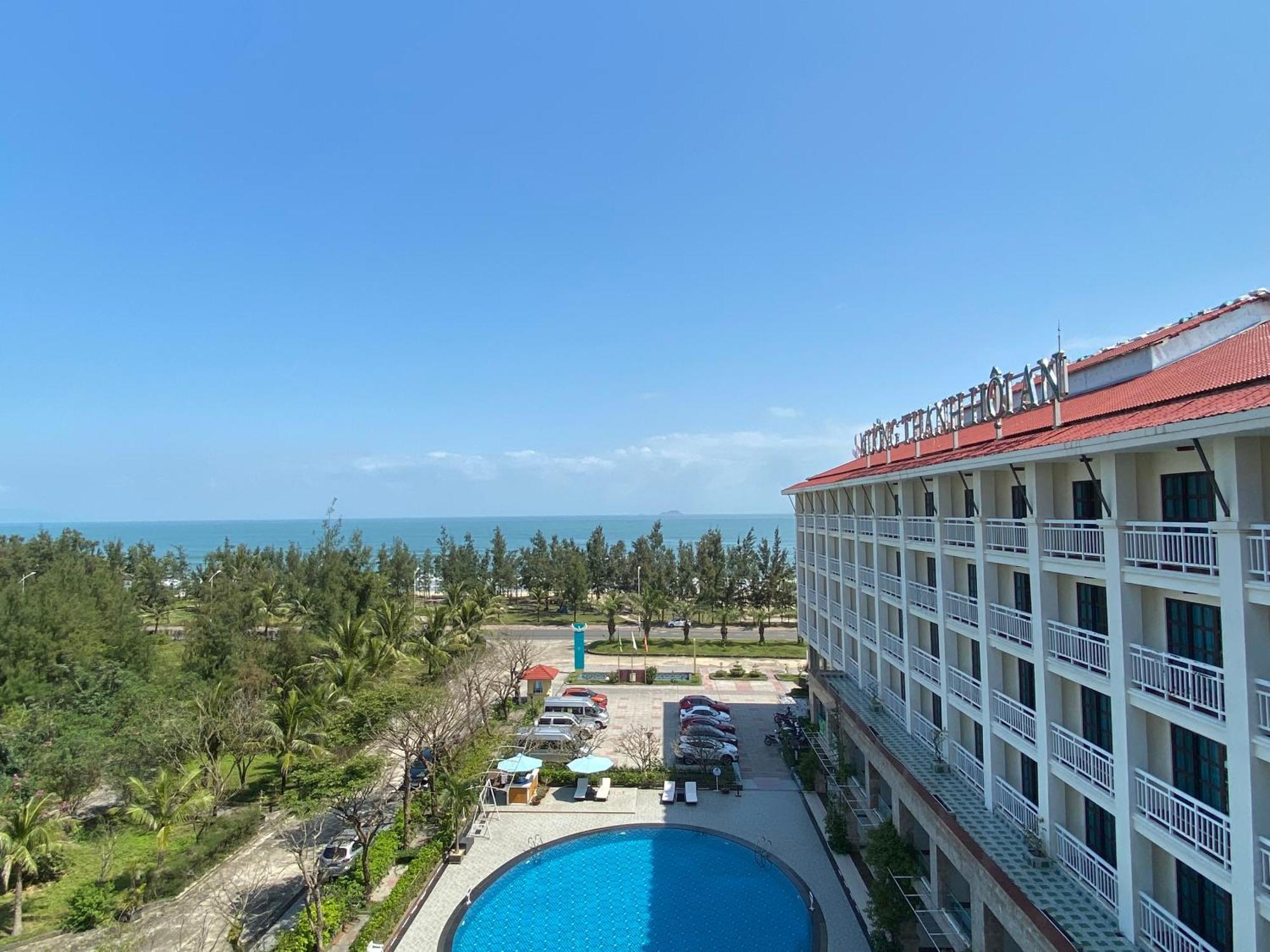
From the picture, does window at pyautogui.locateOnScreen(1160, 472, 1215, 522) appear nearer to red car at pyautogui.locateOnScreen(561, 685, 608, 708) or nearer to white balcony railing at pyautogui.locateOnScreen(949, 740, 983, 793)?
white balcony railing at pyautogui.locateOnScreen(949, 740, 983, 793)

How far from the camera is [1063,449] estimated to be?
1116cm

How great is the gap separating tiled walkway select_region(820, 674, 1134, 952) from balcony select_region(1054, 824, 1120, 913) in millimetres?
168

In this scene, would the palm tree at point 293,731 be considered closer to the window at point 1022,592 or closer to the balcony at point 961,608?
the balcony at point 961,608

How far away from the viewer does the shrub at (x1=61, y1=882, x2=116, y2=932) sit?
59.2ft

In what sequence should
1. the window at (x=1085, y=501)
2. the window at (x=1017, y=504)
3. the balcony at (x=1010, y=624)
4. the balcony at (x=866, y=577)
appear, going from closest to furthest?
the window at (x=1085, y=501) < the balcony at (x=1010, y=624) < the window at (x=1017, y=504) < the balcony at (x=866, y=577)

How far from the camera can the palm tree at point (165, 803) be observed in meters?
20.6

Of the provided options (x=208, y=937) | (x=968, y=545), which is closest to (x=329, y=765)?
(x=208, y=937)

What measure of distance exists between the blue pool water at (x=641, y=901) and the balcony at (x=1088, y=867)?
7.59 meters

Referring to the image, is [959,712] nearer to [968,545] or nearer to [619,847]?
[968,545]

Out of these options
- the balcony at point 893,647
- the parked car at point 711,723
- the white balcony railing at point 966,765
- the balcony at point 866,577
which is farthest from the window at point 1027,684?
the parked car at point 711,723

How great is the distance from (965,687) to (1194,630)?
761 centimetres

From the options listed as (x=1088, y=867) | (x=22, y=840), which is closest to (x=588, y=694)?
(x=22, y=840)

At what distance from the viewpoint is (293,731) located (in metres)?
26.4

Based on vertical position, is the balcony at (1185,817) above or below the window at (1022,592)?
below
